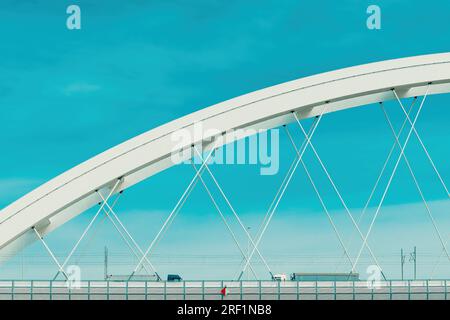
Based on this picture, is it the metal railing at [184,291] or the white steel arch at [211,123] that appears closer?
the metal railing at [184,291]

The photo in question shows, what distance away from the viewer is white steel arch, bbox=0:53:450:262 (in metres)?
37.8

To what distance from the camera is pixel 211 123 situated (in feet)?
124

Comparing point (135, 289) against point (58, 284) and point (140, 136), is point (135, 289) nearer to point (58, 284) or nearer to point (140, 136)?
point (58, 284)

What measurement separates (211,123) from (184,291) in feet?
21.5

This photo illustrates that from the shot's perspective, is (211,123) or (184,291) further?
(211,123)

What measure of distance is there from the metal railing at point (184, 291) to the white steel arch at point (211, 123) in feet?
8.71

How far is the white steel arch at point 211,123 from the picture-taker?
37.8 metres

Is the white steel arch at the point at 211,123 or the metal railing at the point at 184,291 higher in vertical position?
the white steel arch at the point at 211,123

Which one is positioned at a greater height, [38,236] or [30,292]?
[38,236]

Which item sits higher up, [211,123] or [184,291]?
[211,123]

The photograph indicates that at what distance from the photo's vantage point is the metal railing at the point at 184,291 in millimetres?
36375
